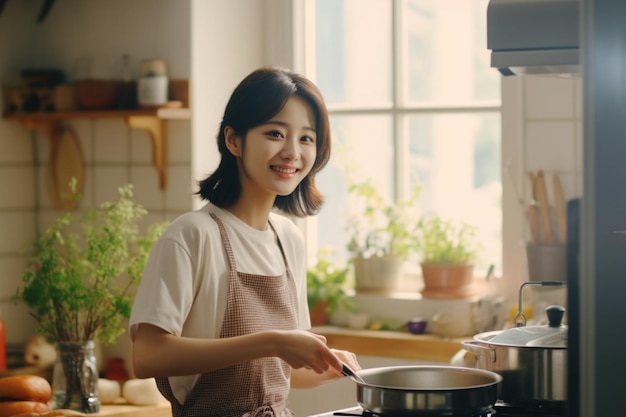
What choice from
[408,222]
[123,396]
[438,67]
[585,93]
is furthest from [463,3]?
[585,93]

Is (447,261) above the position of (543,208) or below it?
below

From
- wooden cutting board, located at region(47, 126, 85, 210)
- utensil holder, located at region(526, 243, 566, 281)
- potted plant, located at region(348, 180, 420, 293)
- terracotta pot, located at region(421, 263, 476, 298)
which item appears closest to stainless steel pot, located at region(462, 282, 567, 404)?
utensil holder, located at region(526, 243, 566, 281)

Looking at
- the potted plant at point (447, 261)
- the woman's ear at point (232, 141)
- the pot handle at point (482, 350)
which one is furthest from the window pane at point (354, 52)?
the pot handle at point (482, 350)

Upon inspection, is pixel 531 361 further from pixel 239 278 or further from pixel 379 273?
pixel 379 273

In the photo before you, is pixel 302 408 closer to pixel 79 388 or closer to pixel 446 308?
pixel 446 308

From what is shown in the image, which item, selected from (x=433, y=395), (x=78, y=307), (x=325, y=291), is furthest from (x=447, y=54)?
(x=433, y=395)

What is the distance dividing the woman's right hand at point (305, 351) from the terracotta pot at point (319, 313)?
5.76ft

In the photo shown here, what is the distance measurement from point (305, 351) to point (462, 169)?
6.14 ft

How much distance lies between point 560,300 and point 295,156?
1.32 meters

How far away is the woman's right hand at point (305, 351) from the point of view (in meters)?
1.82

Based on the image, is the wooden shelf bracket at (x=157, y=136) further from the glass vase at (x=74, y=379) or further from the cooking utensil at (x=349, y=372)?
the cooking utensil at (x=349, y=372)

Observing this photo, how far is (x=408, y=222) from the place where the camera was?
3.57 meters

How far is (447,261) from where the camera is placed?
3459 mm

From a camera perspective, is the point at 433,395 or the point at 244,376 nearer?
the point at 433,395
